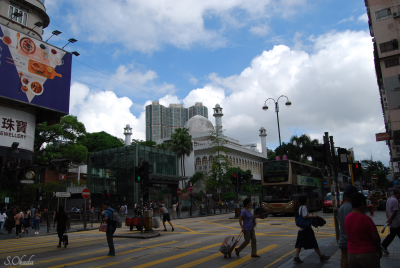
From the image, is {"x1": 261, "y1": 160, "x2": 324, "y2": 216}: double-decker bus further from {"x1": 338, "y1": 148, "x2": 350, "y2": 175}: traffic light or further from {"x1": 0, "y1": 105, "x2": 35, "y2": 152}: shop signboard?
{"x1": 0, "y1": 105, "x2": 35, "y2": 152}: shop signboard

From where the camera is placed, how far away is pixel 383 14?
3097 centimetres

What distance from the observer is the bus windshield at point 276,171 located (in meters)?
23.3

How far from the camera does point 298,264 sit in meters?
7.11

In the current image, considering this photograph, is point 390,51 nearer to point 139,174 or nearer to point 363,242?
point 139,174

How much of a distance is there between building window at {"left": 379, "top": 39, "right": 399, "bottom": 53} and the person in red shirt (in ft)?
104

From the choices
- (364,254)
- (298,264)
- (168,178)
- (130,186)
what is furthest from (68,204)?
(364,254)

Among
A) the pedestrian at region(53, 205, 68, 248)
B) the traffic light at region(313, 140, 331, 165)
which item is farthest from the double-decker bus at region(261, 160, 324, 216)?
the pedestrian at region(53, 205, 68, 248)

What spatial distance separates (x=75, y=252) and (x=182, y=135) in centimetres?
4169

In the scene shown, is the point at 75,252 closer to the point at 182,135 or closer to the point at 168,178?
the point at 168,178

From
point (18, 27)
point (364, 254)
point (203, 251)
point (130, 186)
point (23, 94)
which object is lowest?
point (203, 251)

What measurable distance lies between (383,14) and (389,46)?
135 inches

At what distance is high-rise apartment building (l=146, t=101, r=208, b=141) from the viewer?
14862cm

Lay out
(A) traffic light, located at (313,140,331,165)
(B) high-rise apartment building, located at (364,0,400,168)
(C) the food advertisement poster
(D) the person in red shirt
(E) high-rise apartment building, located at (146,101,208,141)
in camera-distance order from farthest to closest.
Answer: (E) high-rise apartment building, located at (146,101,208,141) < (B) high-rise apartment building, located at (364,0,400,168) < (C) the food advertisement poster < (A) traffic light, located at (313,140,331,165) < (D) the person in red shirt

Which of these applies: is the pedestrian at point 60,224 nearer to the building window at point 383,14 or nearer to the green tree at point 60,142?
the building window at point 383,14
